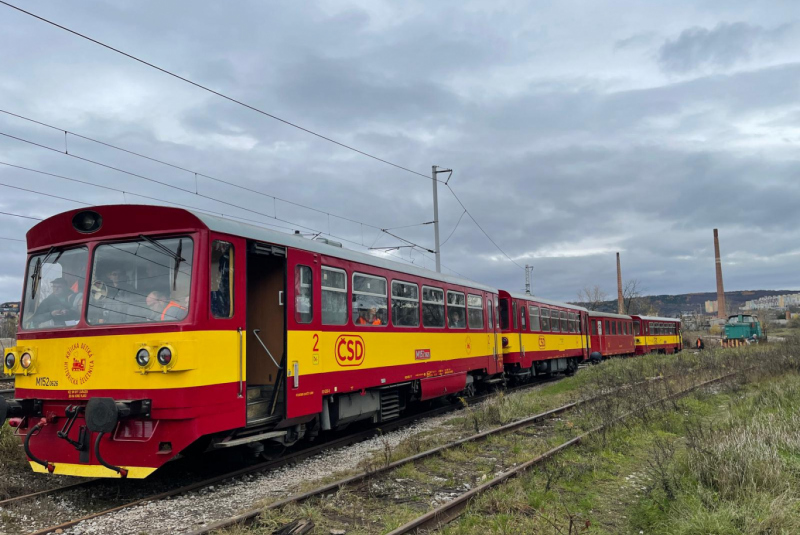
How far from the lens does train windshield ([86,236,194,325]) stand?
6.50m

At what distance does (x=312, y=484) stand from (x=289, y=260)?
9.43 ft

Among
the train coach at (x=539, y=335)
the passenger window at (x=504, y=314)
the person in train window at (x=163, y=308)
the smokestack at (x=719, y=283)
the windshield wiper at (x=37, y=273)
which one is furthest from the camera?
the smokestack at (x=719, y=283)

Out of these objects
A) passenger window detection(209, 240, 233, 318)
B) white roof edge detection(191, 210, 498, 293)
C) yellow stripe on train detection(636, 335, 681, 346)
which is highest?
white roof edge detection(191, 210, 498, 293)

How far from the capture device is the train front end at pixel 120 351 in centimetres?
616

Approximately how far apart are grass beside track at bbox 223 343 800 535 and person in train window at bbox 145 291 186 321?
2333 mm

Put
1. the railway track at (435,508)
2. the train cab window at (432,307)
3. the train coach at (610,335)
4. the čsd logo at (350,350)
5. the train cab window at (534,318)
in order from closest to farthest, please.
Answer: the railway track at (435,508) → the čsd logo at (350,350) → the train cab window at (432,307) → the train cab window at (534,318) → the train coach at (610,335)

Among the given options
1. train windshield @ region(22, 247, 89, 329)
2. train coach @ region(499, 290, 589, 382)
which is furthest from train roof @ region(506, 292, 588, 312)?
train windshield @ region(22, 247, 89, 329)

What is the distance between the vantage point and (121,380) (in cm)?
628

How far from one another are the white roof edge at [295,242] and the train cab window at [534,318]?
26.2 ft

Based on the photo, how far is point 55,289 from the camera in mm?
7105

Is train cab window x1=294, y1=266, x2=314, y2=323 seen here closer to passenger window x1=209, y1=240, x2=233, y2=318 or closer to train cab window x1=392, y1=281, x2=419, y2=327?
passenger window x1=209, y1=240, x2=233, y2=318

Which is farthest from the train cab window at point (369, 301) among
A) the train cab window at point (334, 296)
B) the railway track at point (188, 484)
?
the railway track at point (188, 484)

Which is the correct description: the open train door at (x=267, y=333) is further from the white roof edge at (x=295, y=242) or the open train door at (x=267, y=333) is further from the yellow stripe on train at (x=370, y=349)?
the yellow stripe on train at (x=370, y=349)

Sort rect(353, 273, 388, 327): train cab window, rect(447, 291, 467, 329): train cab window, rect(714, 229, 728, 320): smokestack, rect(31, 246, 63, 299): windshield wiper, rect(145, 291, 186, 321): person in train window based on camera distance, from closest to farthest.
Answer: rect(145, 291, 186, 321): person in train window, rect(31, 246, 63, 299): windshield wiper, rect(353, 273, 388, 327): train cab window, rect(447, 291, 467, 329): train cab window, rect(714, 229, 728, 320): smokestack
